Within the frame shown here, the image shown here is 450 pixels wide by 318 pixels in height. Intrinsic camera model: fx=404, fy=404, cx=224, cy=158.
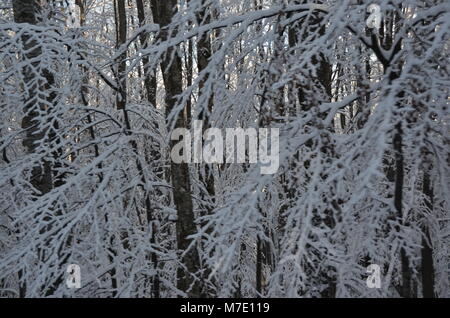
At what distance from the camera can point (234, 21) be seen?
3840 millimetres

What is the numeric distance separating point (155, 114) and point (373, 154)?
381 centimetres

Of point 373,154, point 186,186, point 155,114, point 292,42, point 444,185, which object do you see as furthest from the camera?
point 292,42

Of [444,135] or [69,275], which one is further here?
[69,275]

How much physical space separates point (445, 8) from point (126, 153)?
3440mm

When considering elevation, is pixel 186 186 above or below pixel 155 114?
below

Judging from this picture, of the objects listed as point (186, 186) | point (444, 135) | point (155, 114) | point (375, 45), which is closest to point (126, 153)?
point (186, 186)

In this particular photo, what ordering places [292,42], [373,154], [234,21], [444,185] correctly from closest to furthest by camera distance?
[373,154]
[444,185]
[234,21]
[292,42]

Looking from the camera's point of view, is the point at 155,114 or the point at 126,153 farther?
the point at 155,114

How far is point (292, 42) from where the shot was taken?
6691 mm

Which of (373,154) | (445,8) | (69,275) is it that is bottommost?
(69,275)
